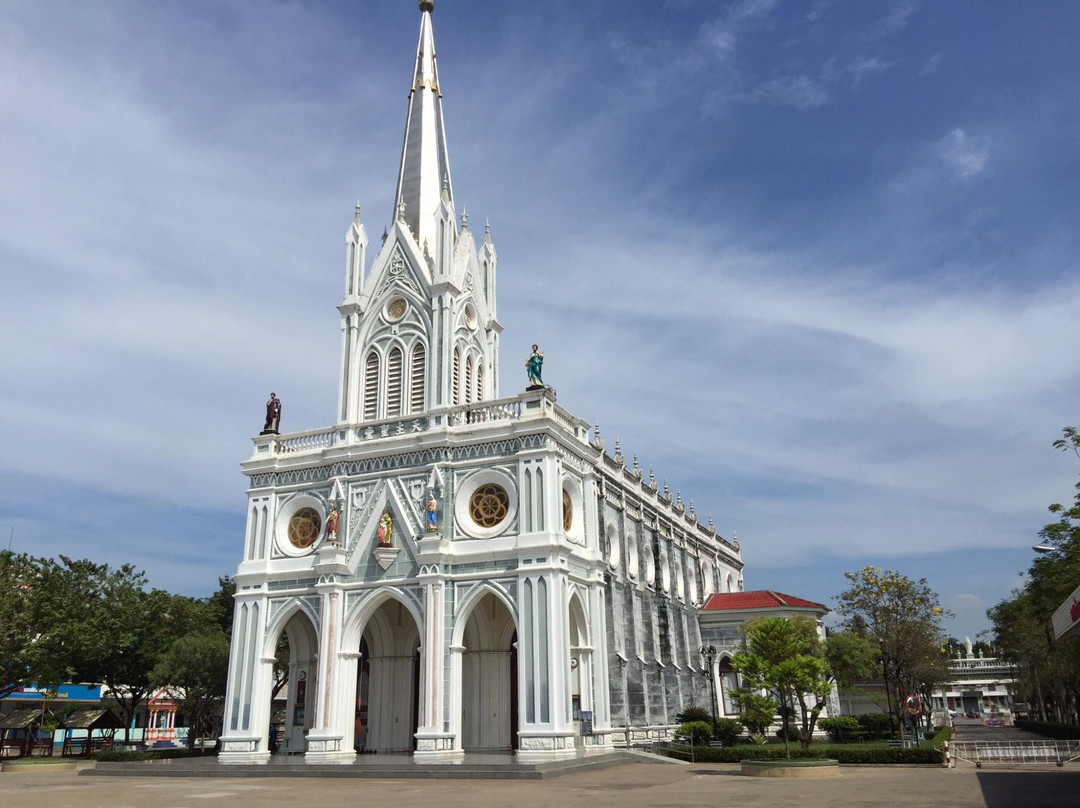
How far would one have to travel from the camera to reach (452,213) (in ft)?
115

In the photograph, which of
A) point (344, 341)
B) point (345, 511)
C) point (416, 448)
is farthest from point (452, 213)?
point (345, 511)

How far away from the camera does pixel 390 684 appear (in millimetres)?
31516

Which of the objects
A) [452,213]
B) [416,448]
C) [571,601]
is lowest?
[571,601]

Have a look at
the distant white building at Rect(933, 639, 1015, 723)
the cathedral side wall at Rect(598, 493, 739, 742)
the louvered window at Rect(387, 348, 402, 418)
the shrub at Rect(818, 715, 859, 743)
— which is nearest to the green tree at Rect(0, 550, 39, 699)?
the louvered window at Rect(387, 348, 402, 418)

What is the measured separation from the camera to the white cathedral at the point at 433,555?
2772 cm

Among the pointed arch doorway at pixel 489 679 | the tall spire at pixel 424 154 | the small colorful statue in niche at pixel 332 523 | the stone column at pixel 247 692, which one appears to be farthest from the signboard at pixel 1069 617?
the tall spire at pixel 424 154

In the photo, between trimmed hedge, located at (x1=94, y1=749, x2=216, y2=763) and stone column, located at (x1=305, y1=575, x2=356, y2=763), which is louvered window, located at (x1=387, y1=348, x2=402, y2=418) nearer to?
stone column, located at (x1=305, y1=575, x2=356, y2=763)

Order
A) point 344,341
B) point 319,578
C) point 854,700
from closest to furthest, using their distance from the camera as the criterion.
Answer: point 319,578
point 344,341
point 854,700

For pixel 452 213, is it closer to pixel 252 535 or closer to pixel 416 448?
pixel 416 448

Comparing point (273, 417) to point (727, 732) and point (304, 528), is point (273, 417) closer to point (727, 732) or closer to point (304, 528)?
point (304, 528)

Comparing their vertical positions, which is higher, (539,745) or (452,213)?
(452,213)

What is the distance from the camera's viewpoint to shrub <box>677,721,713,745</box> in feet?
108

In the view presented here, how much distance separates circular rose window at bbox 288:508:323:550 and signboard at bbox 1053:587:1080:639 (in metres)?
23.4

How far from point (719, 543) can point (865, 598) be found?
19998 millimetres
